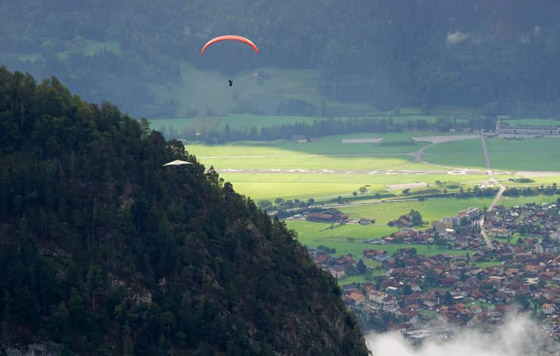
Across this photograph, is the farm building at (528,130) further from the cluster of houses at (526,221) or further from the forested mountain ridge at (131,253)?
the forested mountain ridge at (131,253)

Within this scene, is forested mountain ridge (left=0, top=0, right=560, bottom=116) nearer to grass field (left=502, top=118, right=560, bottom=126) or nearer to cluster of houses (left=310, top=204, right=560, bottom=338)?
grass field (left=502, top=118, right=560, bottom=126)

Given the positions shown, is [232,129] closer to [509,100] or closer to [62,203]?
[509,100]

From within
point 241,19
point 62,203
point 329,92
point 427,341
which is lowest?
point 427,341

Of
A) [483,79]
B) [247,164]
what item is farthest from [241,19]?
[247,164]

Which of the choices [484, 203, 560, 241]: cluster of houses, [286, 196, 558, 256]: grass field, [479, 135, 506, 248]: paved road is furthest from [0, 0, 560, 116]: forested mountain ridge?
[484, 203, 560, 241]: cluster of houses

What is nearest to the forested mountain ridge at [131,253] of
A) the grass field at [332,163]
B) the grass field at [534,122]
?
the grass field at [332,163]

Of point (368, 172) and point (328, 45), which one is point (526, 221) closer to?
point (368, 172)

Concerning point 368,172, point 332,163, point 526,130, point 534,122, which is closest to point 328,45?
point 534,122
